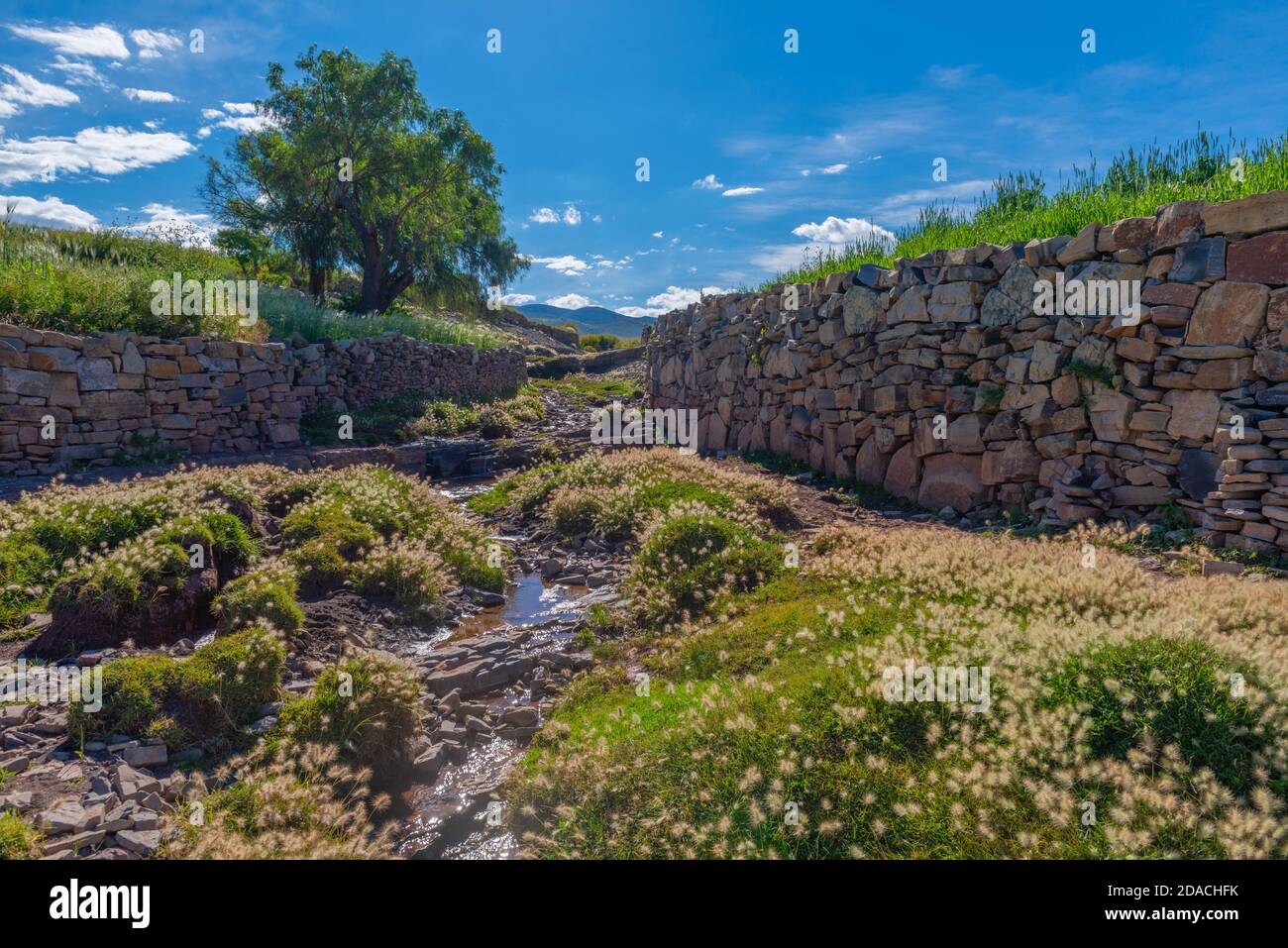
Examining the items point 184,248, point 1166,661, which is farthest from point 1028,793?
point 184,248

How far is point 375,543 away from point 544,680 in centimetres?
365

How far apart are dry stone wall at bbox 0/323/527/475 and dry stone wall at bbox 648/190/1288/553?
1136cm

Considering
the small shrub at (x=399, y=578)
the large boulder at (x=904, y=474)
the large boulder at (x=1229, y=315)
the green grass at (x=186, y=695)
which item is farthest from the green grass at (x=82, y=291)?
the large boulder at (x=1229, y=315)

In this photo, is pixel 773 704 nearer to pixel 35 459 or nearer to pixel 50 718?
pixel 50 718
